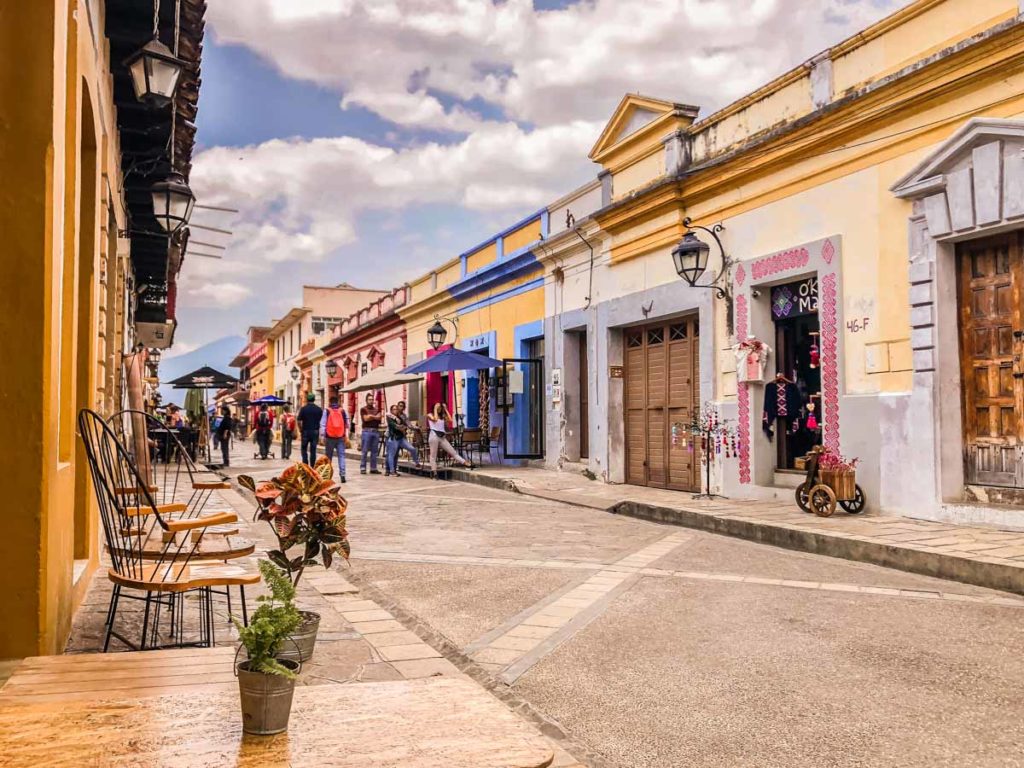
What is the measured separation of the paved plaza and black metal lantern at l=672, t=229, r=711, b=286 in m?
4.26

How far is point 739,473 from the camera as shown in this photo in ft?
36.1

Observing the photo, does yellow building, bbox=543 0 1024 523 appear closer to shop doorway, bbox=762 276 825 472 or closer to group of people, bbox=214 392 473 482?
shop doorway, bbox=762 276 825 472

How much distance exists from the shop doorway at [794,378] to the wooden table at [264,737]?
8.76 metres

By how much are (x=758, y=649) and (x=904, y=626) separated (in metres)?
1.08

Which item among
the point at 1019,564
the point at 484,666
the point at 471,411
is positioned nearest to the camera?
the point at 484,666

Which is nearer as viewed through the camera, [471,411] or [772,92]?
[772,92]

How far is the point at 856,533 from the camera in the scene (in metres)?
7.66

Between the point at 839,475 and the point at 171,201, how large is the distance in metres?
6.79

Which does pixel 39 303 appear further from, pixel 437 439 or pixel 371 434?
pixel 371 434

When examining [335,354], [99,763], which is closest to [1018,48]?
[99,763]

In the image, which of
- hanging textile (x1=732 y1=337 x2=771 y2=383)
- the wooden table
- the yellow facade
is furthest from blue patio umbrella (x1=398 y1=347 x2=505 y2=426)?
the wooden table

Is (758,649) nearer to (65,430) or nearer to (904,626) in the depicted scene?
(904,626)

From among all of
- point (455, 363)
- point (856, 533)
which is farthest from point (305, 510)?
point (455, 363)

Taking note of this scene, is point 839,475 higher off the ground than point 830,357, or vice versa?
point 830,357
